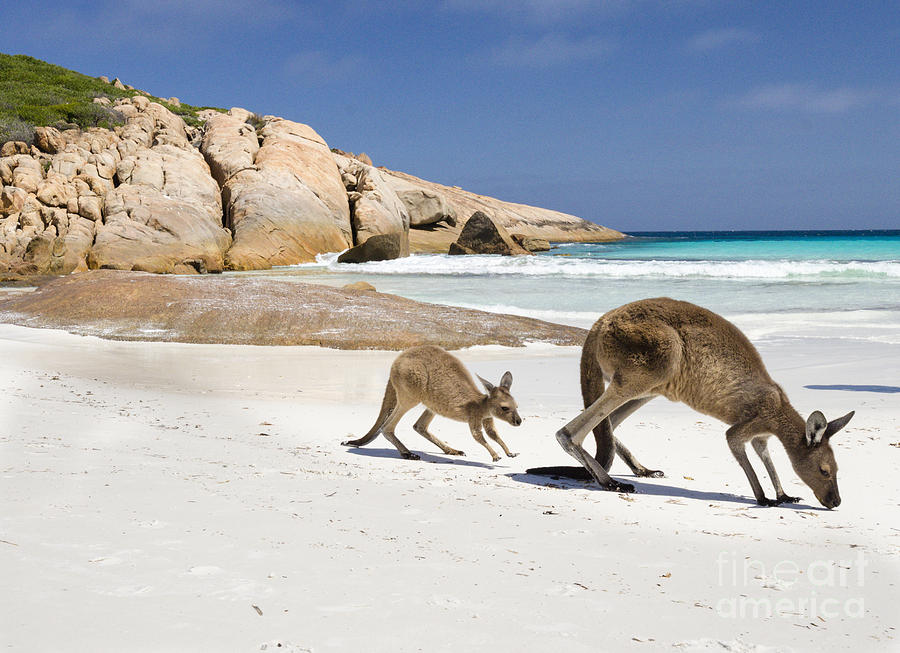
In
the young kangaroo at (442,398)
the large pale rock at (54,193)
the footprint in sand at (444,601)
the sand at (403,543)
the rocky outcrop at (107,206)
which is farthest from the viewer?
the large pale rock at (54,193)

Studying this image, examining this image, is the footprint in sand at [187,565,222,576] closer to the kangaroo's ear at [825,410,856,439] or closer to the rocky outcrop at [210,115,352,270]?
the kangaroo's ear at [825,410,856,439]

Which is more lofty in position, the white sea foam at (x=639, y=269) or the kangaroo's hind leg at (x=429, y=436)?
the white sea foam at (x=639, y=269)

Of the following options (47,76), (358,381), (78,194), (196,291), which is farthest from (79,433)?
(47,76)

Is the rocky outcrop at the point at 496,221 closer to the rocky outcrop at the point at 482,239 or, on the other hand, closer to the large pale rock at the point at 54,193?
the rocky outcrop at the point at 482,239

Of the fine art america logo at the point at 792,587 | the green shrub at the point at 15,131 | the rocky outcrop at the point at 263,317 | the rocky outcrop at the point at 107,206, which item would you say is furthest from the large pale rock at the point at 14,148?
the fine art america logo at the point at 792,587

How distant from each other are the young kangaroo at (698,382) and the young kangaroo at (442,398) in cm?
100

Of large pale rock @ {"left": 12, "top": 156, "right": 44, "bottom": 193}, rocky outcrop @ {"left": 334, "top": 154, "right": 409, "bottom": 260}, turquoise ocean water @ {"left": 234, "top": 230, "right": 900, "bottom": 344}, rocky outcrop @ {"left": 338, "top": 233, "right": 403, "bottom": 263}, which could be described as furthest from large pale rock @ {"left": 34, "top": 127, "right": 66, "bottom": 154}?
rocky outcrop @ {"left": 338, "top": 233, "right": 403, "bottom": 263}

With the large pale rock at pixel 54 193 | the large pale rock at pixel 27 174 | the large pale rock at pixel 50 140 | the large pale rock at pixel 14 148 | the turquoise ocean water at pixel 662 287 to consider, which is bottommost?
the turquoise ocean water at pixel 662 287

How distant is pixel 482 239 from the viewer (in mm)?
46656

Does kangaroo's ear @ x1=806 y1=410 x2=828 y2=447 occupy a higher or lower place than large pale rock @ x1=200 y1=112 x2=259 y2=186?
lower

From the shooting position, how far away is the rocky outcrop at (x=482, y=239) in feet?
152

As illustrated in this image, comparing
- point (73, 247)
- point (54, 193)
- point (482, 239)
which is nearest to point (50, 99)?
point (54, 193)

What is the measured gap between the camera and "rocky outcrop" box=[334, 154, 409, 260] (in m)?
38.9

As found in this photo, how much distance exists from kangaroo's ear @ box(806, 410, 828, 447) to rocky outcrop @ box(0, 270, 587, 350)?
274 inches
